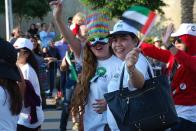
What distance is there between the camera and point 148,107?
4023 mm

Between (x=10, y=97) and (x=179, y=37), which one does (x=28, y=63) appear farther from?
(x=10, y=97)

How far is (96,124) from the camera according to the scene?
17.0 ft

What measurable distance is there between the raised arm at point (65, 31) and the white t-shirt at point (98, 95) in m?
0.32

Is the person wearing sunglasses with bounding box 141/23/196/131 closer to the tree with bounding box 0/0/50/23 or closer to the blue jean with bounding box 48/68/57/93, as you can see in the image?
the blue jean with bounding box 48/68/57/93

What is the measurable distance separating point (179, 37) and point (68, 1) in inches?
1426

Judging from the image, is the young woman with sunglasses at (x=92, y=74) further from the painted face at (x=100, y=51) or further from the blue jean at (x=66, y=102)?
the blue jean at (x=66, y=102)

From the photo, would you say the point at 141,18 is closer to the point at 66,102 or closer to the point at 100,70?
the point at 100,70

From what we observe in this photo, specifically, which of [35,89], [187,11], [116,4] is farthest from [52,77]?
[116,4]

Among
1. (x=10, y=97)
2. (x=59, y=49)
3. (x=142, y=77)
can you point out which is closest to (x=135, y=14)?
(x=142, y=77)

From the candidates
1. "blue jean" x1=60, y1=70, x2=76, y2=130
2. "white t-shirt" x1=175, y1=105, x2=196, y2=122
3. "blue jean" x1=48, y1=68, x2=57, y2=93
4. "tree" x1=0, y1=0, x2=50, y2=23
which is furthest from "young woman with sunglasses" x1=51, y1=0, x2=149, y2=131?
"tree" x1=0, y1=0, x2=50, y2=23

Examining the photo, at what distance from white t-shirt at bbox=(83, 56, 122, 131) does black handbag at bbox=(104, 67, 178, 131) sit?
1.08m

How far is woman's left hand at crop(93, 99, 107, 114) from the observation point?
501 centimetres

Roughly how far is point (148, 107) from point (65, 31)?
158cm

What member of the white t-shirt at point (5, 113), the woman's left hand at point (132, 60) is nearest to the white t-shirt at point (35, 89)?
the white t-shirt at point (5, 113)
